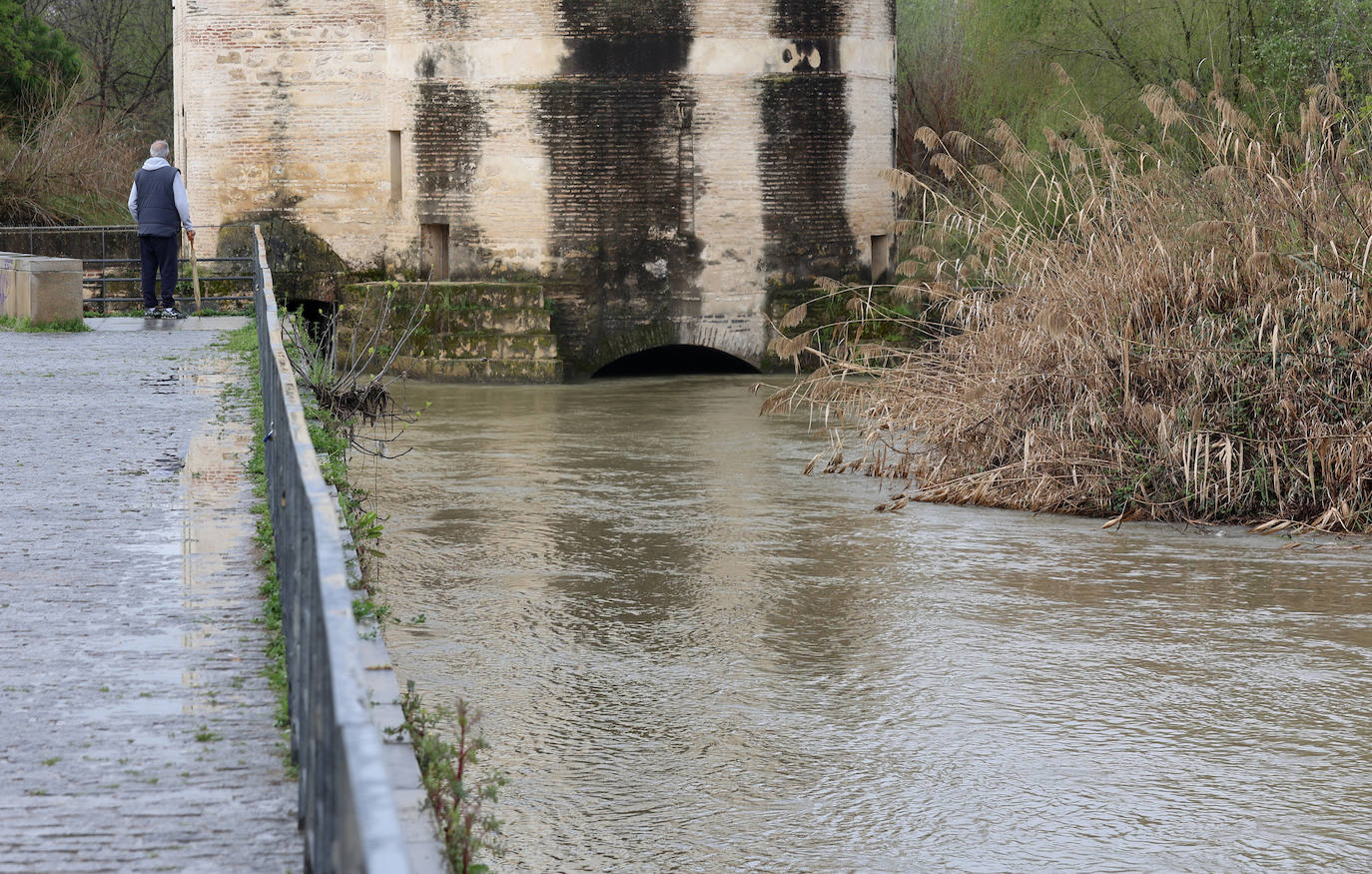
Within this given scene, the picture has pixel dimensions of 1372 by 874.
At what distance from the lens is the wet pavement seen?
3.81 meters

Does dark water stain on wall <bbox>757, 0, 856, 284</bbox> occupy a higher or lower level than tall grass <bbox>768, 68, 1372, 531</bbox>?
higher

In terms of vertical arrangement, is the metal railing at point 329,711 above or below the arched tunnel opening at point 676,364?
below

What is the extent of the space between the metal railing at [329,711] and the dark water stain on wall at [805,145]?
17208 mm

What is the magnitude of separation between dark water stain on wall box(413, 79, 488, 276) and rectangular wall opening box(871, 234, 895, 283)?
16.6ft

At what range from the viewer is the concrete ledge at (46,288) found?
16281 mm

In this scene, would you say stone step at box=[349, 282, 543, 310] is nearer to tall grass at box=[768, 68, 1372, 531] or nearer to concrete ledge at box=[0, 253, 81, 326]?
concrete ledge at box=[0, 253, 81, 326]

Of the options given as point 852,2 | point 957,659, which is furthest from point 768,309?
point 957,659

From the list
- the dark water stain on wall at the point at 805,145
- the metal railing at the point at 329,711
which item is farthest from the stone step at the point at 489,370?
the metal railing at the point at 329,711

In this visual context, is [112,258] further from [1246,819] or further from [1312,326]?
[1246,819]

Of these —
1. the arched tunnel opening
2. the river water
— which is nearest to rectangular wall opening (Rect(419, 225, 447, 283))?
the arched tunnel opening

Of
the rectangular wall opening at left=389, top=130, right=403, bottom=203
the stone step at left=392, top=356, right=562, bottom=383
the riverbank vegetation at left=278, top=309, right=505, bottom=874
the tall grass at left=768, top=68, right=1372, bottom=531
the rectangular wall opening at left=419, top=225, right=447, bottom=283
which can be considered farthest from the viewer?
the rectangular wall opening at left=389, top=130, right=403, bottom=203

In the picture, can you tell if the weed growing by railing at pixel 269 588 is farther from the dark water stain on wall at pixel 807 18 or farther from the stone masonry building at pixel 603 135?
the dark water stain on wall at pixel 807 18

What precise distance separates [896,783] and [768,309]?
16.0m

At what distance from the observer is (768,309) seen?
2177 centimetres
